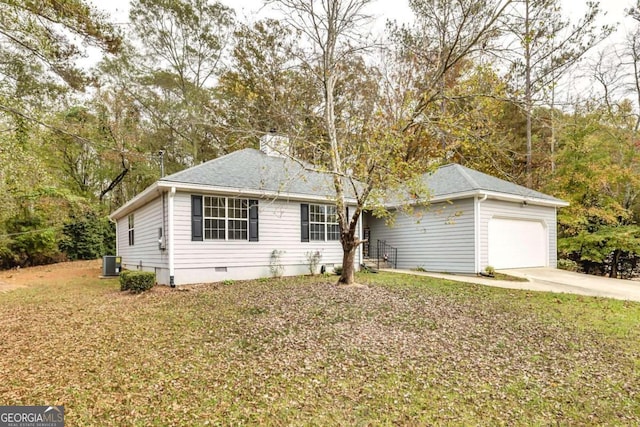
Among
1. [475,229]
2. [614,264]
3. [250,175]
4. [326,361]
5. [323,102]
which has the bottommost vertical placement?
[614,264]

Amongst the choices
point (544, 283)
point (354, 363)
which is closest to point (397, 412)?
point (354, 363)

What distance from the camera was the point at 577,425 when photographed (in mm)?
2986

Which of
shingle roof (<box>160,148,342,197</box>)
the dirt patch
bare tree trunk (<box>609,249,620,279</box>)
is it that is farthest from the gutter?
the dirt patch

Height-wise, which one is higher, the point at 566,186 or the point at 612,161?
the point at 612,161

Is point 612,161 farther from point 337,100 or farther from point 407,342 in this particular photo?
point 407,342

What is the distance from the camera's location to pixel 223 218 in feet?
33.4

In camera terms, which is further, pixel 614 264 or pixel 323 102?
pixel 614 264

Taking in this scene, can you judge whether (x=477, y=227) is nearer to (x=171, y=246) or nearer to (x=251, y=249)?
(x=251, y=249)

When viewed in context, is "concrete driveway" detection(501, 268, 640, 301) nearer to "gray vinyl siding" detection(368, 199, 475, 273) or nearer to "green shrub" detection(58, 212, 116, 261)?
"gray vinyl siding" detection(368, 199, 475, 273)

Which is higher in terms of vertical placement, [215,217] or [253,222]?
[215,217]

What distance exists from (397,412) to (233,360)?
80.7 inches

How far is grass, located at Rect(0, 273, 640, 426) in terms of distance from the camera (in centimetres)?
315

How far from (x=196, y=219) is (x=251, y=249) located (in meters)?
1.91

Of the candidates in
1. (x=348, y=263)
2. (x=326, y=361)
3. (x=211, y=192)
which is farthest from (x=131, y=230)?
(x=326, y=361)
